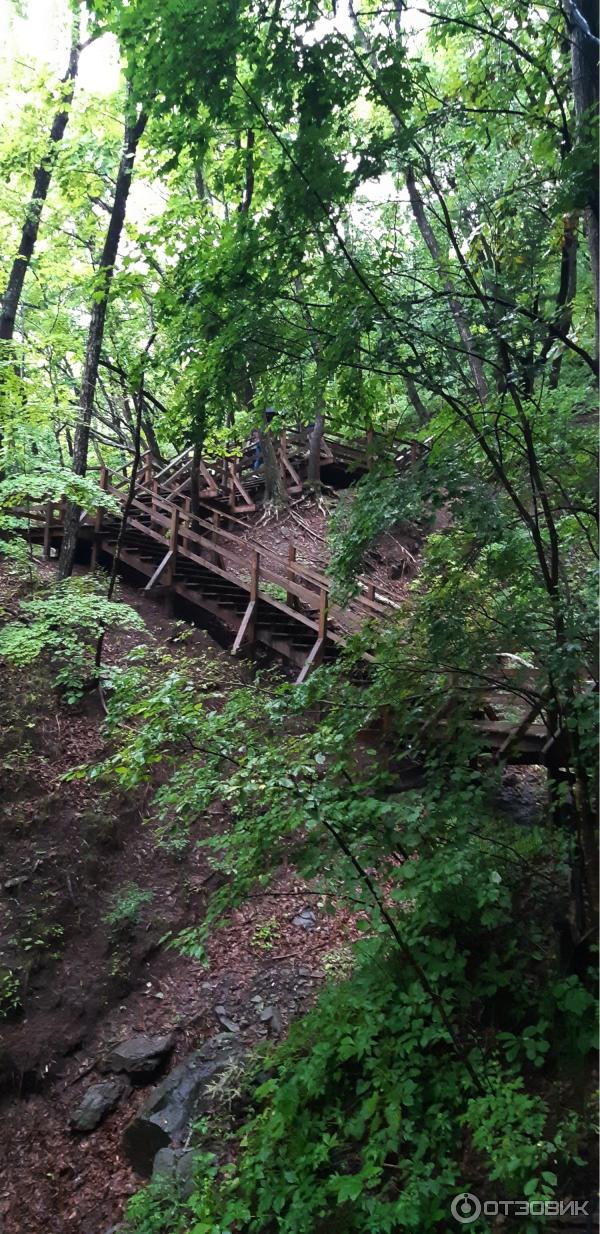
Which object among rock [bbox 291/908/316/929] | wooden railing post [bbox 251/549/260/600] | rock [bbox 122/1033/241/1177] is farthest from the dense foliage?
wooden railing post [bbox 251/549/260/600]

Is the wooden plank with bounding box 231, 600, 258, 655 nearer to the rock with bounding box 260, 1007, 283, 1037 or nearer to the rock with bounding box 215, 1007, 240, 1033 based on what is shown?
the rock with bounding box 215, 1007, 240, 1033

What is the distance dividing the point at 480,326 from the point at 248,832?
341 cm

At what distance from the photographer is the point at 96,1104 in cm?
586

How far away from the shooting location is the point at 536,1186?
10.6ft

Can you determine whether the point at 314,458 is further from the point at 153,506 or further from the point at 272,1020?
the point at 272,1020

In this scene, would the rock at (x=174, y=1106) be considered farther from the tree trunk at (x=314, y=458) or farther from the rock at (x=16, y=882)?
the tree trunk at (x=314, y=458)

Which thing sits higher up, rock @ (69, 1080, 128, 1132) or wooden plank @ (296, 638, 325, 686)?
wooden plank @ (296, 638, 325, 686)

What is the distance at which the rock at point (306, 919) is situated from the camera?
274 inches

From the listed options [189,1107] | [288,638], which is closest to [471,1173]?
[189,1107]

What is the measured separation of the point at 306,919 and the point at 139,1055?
193cm

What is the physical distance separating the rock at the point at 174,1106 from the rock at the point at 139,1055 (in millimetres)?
295

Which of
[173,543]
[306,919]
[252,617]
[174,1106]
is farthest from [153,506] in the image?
[174,1106]

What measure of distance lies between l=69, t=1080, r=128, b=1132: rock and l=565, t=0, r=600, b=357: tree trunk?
675cm

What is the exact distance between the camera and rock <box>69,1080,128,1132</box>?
5758 mm
